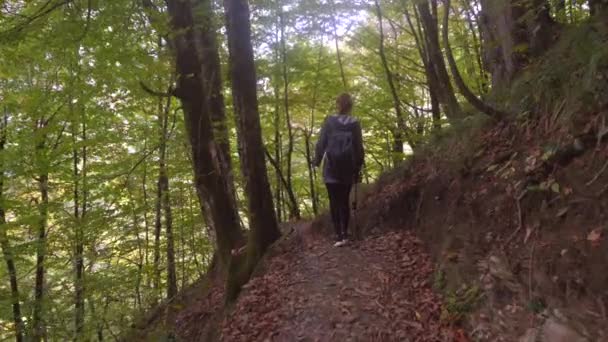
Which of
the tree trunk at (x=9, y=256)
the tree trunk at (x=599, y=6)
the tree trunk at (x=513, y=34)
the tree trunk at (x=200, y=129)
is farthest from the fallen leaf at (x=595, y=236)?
the tree trunk at (x=9, y=256)

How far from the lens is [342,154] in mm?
6105

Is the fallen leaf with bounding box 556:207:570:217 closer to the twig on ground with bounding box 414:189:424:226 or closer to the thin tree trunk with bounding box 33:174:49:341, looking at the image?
the twig on ground with bounding box 414:189:424:226

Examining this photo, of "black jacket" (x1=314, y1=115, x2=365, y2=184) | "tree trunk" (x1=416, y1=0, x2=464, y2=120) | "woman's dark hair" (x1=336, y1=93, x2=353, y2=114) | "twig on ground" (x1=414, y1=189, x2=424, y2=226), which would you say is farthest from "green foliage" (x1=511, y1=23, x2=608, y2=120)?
"woman's dark hair" (x1=336, y1=93, x2=353, y2=114)

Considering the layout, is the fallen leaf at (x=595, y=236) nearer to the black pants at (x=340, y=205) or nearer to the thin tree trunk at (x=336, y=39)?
the black pants at (x=340, y=205)

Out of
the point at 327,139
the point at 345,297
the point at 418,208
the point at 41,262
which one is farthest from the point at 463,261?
the point at 41,262

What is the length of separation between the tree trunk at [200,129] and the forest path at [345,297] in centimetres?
134

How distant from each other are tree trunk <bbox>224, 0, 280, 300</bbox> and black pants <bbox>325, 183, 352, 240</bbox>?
921mm

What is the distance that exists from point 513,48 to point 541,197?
273 centimetres

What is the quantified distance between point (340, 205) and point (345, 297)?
1.79 meters

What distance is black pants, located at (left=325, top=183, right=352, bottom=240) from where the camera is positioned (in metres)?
6.27

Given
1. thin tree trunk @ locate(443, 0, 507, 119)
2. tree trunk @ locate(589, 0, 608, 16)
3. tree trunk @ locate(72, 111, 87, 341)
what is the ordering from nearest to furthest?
tree trunk @ locate(589, 0, 608, 16)
thin tree trunk @ locate(443, 0, 507, 119)
tree trunk @ locate(72, 111, 87, 341)

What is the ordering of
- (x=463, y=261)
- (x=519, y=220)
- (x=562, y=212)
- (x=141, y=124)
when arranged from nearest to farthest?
(x=562, y=212) < (x=519, y=220) < (x=463, y=261) < (x=141, y=124)

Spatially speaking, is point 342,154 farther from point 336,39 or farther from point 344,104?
point 336,39

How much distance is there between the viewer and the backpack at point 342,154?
6.11 meters
